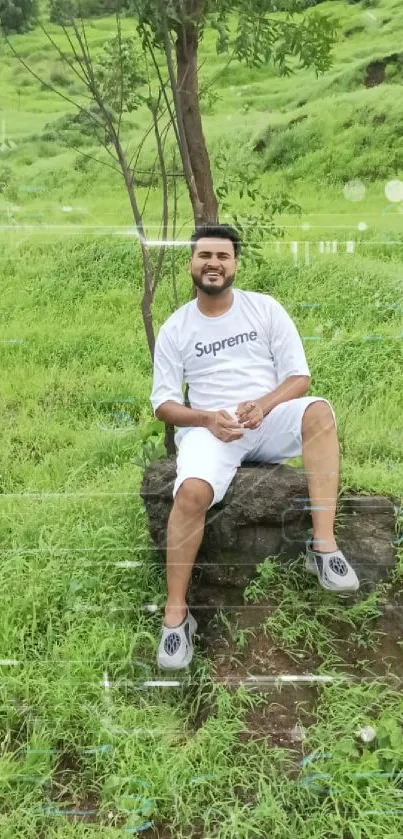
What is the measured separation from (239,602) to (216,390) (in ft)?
1.59

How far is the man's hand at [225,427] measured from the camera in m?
1.63

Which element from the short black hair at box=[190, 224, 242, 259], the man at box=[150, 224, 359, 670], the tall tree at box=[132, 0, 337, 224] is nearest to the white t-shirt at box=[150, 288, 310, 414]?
the man at box=[150, 224, 359, 670]

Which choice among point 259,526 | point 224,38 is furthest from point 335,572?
point 224,38

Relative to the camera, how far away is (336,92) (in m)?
1.65

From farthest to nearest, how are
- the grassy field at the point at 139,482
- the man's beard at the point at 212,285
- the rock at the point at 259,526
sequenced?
the rock at the point at 259,526
the man's beard at the point at 212,285
the grassy field at the point at 139,482

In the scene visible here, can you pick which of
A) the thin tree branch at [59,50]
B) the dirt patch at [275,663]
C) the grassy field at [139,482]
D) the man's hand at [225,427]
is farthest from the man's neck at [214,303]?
the dirt patch at [275,663]

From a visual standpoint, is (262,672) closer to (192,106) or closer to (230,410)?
(230,410)

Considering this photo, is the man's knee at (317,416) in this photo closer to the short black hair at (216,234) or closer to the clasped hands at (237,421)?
the clasped hands at (237,421)

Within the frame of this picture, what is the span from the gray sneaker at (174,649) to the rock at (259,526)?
0.19 meters

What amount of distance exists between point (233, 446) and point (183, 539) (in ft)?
0.71

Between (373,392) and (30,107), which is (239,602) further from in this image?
(30,107)

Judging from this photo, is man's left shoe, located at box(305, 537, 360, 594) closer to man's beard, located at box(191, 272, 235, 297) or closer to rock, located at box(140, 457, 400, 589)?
rock, located at box(140, 457, 400, 589)

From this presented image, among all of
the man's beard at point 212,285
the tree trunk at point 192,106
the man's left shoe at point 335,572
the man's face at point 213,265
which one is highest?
the tree trunk at point 192,106

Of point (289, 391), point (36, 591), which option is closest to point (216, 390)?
point (289, 391)
